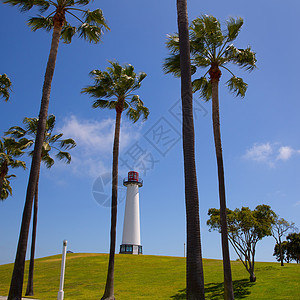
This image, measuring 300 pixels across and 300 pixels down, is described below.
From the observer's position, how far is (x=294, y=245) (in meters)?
64.4

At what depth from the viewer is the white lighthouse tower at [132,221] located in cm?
5441

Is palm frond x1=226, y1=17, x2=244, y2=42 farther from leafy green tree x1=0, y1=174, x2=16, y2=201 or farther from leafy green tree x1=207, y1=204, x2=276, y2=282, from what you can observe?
leafy green tree x1=0, y1=174, x2=16, y2=201

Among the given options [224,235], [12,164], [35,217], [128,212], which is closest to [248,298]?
[224,235]

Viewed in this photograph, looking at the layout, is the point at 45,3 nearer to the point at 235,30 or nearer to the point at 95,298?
the point at 235,30

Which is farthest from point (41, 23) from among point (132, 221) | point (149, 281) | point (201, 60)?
point (132, 221)

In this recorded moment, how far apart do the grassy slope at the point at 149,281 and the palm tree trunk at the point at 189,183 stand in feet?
50.1

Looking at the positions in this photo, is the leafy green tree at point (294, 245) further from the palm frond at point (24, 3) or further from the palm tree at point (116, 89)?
the palm frond at point (24, 3)

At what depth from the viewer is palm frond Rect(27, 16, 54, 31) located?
1731 centimetres

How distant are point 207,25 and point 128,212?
143ft

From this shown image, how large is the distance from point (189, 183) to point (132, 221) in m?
47.5

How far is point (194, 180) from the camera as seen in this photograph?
9.55m

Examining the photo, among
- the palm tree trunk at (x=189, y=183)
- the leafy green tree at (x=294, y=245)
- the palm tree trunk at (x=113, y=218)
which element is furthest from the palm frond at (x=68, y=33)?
the leafy green tree at (x=294, y=245)

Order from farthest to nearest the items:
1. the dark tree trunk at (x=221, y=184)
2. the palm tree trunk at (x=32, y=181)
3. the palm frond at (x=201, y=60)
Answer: the palm frond at (x=201, y=60), the dark tree trunk at (x=221, y=184), the palm tree trunk at (x=32, y=181)

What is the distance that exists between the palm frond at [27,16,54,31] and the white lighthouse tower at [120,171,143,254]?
42.5 m
